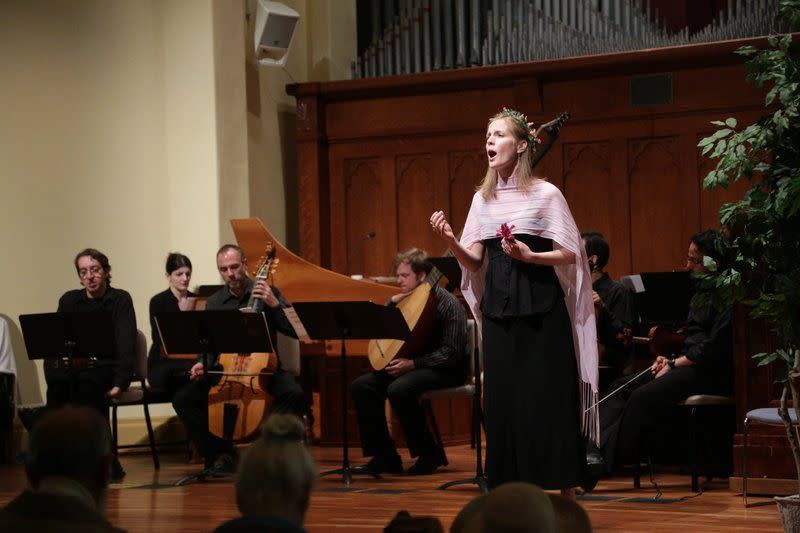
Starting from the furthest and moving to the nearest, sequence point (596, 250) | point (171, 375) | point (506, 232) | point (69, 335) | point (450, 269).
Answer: point (171, 375) → point (69, 335) → point (596, 250) → point (450, 269) → point (506, 232)

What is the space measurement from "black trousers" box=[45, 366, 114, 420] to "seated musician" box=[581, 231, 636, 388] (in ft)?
10.1

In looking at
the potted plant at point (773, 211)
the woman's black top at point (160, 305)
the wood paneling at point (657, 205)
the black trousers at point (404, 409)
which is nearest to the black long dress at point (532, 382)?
the potted plant at point (773, 211)

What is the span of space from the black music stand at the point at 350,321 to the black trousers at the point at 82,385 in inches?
62.9

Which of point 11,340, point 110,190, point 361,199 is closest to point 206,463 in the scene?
point 11,340

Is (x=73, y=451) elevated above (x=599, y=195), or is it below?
below

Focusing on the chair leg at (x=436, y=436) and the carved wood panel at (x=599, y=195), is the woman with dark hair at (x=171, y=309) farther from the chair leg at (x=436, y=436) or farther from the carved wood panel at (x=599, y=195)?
the carved wood panel at (x=599, y=195)

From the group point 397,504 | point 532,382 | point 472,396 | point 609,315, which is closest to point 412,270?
point 472,396

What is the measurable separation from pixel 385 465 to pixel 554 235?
2.87m

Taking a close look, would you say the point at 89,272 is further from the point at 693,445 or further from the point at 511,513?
the point at 511,513


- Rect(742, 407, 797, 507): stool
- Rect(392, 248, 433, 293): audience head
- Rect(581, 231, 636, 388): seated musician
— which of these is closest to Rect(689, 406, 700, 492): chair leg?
Rect(742, 407, 797, 507): stool

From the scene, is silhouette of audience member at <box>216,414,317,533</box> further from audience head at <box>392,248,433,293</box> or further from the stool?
audience head at <box>392,248,433,293</box>

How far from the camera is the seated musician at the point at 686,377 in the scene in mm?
6301

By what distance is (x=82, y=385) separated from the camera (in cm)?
745

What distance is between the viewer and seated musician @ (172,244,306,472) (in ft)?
A: 23.6
